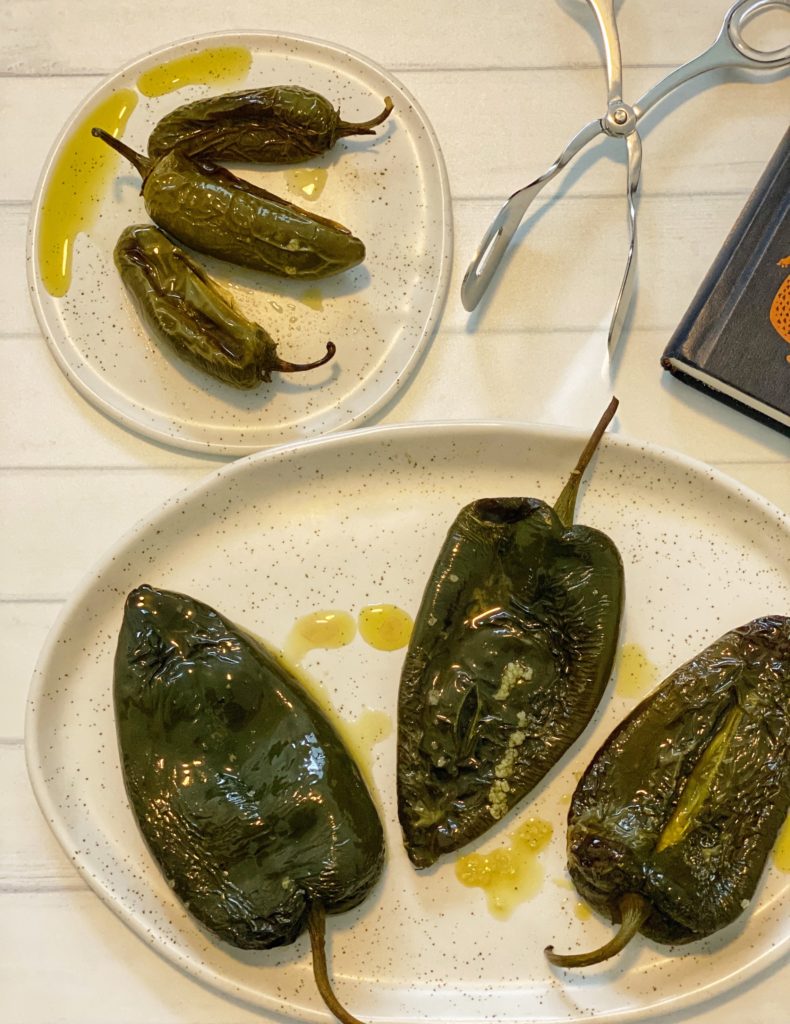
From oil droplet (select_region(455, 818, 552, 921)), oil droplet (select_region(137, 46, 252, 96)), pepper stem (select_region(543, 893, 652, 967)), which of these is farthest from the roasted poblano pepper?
pepper stem (select_region(543, 893, 652, 967))

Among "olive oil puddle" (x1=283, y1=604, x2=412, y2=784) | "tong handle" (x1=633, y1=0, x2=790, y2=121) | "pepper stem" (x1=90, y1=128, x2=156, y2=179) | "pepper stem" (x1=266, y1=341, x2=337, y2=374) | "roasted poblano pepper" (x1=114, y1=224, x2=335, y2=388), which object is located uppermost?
"tong handle" (x1=633, y1=0, x2=790, y2=121)

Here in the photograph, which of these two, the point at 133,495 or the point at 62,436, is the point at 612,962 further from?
the point at 62,436

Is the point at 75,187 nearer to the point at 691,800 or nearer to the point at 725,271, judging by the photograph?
the point at 725,271

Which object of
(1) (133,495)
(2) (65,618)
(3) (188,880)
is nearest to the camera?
(3) (188,880)

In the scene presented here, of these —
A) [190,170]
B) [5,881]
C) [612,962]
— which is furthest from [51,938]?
[190,170]

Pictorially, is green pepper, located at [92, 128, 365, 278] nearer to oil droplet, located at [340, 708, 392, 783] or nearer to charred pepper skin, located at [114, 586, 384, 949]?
→ charred pepper skin, located at [114, 586, 384, 949]

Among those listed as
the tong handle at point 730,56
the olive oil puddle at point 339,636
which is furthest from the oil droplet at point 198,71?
the olive oil puddle at point 339,636
